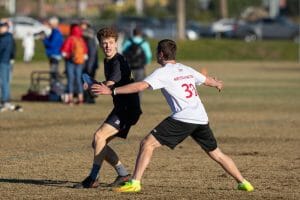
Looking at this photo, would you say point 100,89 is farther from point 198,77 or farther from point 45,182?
point 45,182

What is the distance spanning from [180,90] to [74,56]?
45.4 ft

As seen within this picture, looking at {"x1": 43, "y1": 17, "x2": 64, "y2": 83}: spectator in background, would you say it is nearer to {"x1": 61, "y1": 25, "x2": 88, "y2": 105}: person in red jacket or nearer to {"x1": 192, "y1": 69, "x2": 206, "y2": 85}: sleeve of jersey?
{"x1": 61, "y1": 25, "x2": 88, "y2": 105}: person in red jacket

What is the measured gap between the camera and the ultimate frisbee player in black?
12.2 meters

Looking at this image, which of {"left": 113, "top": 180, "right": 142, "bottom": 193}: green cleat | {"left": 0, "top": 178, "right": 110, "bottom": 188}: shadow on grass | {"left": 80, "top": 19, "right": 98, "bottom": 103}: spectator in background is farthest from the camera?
{"left": 80, "top": 19, "right": 98, "bottom": 103}: spectator in background

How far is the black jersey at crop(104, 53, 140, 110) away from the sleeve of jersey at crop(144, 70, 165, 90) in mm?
775

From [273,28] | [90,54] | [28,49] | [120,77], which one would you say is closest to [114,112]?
Result: [120,77]

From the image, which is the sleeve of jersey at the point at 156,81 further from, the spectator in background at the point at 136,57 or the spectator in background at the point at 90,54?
the spectator in background at the point at 136,57

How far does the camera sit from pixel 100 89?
11336 millimetres

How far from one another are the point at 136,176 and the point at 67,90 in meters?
14.3

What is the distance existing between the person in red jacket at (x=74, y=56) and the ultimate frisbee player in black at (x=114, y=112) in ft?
42.1

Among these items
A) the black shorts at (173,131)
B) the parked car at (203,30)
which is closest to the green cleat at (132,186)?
the black shorts at (173,131)

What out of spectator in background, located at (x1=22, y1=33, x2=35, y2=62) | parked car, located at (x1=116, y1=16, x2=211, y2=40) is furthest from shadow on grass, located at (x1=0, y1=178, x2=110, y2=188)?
parked car, located at (x1=116, y1=16, x2=211, y2=40)

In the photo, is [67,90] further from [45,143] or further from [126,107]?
[126,107]

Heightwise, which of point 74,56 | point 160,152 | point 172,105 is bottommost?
point 160,152
